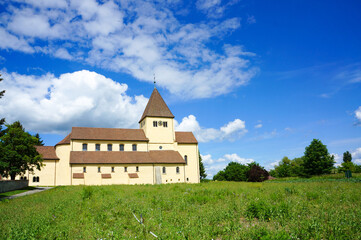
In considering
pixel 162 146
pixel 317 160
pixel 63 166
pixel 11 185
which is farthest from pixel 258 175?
pixel 11 185

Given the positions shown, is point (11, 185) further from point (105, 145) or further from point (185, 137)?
point (185, 137)

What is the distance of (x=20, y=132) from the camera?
37.4m

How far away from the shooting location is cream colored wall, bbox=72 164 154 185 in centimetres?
4191

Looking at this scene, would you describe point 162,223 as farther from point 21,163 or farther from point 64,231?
point 21,163

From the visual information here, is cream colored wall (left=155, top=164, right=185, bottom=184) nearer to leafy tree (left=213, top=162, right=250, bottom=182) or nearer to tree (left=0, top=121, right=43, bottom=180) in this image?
tree (left=0, top=121, right=43, bottom=180)

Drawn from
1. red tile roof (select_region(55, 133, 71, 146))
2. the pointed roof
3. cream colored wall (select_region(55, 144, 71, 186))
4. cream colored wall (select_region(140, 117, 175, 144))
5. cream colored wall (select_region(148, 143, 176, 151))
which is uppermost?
the pointed roof

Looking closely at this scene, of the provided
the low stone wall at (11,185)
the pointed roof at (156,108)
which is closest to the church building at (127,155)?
the pointed roof at (156,108)

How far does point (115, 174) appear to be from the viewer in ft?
143

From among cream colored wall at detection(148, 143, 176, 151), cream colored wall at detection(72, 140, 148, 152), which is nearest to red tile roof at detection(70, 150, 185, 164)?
cream colored wall at detection(148, 143, 176, 151)

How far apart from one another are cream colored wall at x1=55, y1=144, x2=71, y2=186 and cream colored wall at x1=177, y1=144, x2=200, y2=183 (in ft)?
66.4

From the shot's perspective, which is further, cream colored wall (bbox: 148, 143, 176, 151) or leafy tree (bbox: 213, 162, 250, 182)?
leafy tree (bbox: 213, 162, 250, 182)

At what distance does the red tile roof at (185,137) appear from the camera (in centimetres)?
5132

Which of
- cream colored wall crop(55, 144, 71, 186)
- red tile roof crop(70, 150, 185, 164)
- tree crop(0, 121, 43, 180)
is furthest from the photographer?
red tile roof crop(70, 150, 185, 164)

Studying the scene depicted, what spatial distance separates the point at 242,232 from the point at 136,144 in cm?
4241
